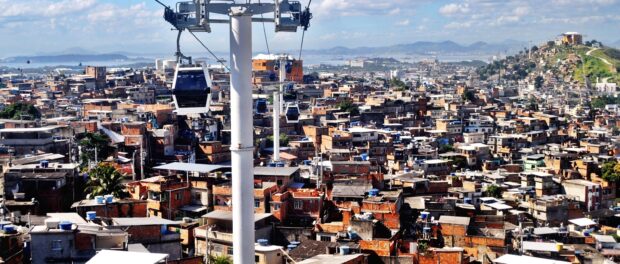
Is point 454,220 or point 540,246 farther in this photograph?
point 454,220

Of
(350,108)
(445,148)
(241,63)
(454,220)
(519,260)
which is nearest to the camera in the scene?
(241,63)

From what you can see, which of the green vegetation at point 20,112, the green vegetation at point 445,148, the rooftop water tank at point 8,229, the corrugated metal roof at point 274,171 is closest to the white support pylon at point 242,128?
the rooftop water tank at point 8,229

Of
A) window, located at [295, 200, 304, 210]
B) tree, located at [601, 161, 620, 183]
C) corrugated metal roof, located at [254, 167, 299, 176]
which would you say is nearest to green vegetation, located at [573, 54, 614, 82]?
tree, located at [601, 161, 620, 183]

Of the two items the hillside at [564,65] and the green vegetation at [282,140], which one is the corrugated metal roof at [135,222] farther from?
the hillside at [564,65]

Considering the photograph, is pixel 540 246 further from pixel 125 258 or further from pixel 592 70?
pixel 592 70

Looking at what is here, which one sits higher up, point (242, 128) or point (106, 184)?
point (242, 128)

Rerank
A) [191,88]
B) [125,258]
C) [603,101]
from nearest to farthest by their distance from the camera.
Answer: [191,88] → [125,258] → [603,101]

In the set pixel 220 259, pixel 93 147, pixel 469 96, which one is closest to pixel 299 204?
pixel 220 259
